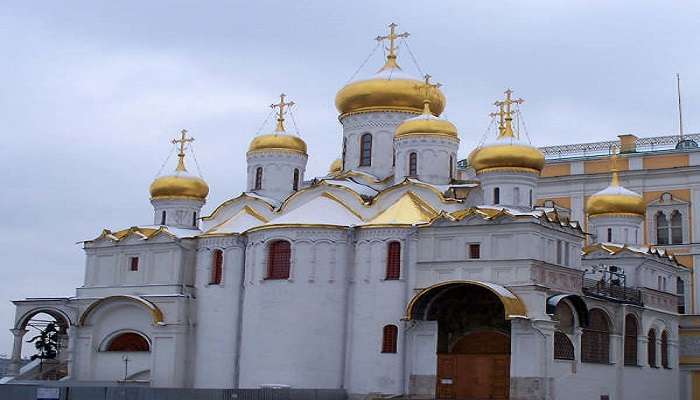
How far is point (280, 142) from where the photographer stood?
128ft

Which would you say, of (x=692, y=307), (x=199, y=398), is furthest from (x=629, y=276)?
(x=199, y=398)

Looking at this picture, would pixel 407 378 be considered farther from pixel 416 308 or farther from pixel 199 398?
pixel 199 398

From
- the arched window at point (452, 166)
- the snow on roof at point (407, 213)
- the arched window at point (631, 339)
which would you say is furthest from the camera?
the arched window at point (452, 166)

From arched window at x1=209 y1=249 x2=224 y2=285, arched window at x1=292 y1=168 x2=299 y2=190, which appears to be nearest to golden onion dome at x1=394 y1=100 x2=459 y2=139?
arched window at x1=292 y1=168 x2=299 y2=190

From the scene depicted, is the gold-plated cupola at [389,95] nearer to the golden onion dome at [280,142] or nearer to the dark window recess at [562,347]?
the golden onion dome at [280,142]

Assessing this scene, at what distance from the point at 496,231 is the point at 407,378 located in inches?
198

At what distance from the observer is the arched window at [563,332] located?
1219 inches

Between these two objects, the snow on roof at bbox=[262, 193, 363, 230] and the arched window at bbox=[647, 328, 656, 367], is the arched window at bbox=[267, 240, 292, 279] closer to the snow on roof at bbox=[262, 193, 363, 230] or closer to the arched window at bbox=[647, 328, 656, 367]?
the snow on roof at bbox=[262, 193, 363, 230]

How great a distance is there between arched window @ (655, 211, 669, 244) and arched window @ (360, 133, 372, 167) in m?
13.1

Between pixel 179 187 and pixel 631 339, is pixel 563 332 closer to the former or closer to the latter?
pixel 631 339

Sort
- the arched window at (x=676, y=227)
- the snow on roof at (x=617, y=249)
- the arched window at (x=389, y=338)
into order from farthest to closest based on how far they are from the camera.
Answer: the arched window at (x=676, y=227)
the snow on roof at (x=617, y=249)
the arched window at (x=389, y=338)

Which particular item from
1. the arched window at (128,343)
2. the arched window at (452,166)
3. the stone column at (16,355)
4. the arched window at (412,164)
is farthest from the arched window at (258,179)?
the stone column at (16,355)

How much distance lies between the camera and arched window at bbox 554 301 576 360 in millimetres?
30953

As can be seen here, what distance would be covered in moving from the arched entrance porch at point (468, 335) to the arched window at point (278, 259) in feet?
14.5
